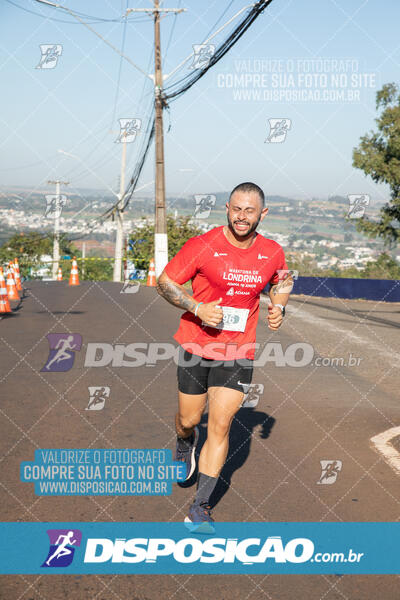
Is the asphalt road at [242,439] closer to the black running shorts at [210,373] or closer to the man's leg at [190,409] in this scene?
the man's leg at [190,409]

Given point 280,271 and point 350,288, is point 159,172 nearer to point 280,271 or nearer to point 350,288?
point 350,288

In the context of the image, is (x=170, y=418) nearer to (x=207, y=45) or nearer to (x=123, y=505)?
(x=123, y=505)

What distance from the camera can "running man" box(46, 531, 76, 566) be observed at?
143 inches

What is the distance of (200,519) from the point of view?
3996mm

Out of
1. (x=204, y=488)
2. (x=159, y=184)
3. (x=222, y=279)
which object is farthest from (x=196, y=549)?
(x=159, y=184)

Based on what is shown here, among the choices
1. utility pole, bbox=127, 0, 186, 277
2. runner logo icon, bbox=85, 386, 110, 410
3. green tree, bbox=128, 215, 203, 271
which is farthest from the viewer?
green tree, bbox=128, 215, 203, 271

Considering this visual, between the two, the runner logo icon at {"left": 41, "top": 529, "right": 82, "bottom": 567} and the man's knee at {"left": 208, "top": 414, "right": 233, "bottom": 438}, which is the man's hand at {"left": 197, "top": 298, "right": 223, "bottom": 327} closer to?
the man's knee at {"left": 208, "top": 414, "right": 233, "bottom": 438}

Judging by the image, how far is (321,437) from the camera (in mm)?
6102

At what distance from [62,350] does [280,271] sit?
21.9 feet

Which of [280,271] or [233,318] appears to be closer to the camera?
[233,318]

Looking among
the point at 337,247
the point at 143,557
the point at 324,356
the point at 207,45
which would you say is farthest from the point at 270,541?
the point at 337,247

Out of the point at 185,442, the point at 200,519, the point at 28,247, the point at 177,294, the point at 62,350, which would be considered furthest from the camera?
the point at 28,247

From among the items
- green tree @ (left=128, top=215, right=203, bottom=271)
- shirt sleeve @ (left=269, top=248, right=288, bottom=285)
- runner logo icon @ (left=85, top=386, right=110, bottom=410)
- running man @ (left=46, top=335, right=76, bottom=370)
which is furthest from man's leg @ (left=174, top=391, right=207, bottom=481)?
green tree @ (left=128, top=215, right=203, bottom=271)

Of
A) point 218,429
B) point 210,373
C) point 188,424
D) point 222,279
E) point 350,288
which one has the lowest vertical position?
point 350,288
